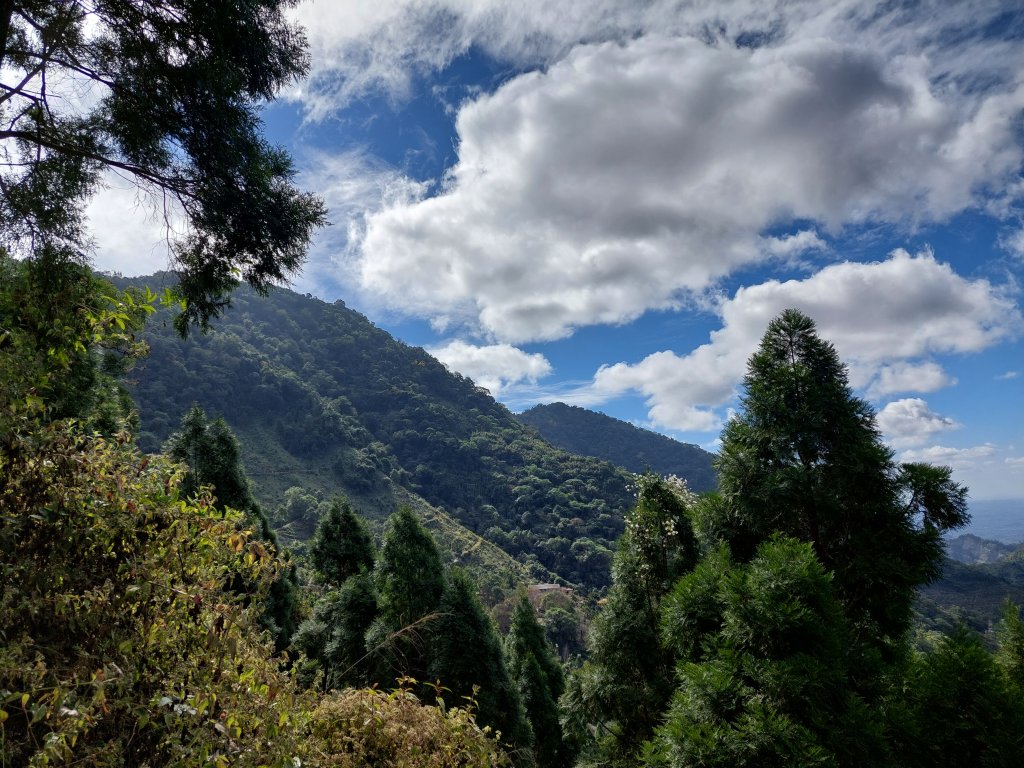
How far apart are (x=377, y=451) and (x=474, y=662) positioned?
5413 inches

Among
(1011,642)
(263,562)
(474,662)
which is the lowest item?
(474,662)

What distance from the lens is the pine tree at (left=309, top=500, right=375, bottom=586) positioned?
1984cm

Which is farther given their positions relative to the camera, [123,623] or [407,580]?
[407,580]

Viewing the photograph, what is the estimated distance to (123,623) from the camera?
2957mm

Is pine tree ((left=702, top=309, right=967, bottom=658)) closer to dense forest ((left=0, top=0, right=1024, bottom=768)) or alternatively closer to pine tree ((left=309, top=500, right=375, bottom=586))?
dense forest ((left=0, top=0, right=1024, bottom=768))

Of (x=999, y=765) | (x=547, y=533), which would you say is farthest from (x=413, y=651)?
(x=547, y=533)

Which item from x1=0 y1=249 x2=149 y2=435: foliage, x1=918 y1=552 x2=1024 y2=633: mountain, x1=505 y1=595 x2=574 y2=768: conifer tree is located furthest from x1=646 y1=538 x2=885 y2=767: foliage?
x1=918 y1=552 x2=1024 y2=633: mountain

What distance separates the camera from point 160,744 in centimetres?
246

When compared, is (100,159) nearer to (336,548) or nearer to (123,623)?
(123,623)

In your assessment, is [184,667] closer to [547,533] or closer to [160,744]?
[160,744]

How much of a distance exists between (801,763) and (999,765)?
7.92ft

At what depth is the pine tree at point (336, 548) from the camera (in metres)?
19.8

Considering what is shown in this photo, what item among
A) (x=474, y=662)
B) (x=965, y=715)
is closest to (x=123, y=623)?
(x=965, y=715)

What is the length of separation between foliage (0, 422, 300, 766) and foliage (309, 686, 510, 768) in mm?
854
